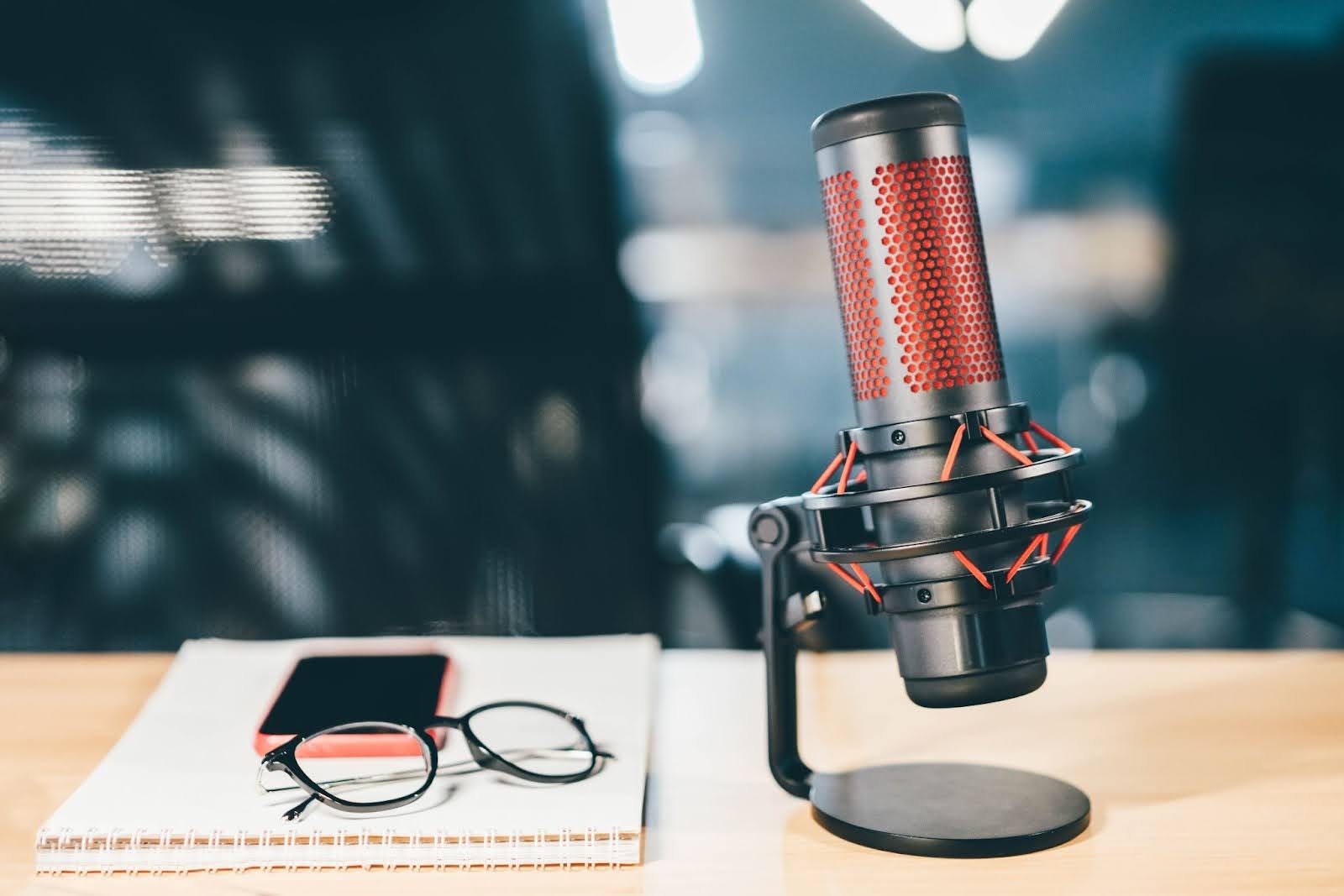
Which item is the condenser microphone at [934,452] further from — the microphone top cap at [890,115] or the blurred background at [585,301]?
the blurred background at [585,301]

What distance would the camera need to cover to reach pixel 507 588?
1.09 m

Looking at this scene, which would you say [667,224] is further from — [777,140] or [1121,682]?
[1121,682]

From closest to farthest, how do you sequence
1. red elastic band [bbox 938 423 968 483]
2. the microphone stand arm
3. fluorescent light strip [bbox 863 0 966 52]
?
red elastic band [bbox 938 423 968 483] < the microphone stand arm < fluorescent light strip [bbox 863 0 966 52]

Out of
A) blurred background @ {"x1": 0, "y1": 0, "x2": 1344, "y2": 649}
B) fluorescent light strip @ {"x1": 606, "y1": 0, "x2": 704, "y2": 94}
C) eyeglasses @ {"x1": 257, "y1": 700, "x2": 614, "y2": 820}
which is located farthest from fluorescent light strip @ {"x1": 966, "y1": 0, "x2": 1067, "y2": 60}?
eyeglasses @ {"x1": 257, "y1": 700, "x2": 614, "y2": 820}

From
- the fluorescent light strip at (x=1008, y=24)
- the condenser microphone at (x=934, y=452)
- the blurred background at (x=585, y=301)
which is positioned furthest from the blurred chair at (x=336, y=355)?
the condenser microphone at (x=934, y=452)

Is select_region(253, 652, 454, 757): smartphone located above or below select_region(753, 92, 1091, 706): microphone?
below

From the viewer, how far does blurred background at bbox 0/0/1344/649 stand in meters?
1.02

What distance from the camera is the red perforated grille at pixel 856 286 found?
2.05ft

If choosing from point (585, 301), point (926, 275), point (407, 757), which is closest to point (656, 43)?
point (585, 301)

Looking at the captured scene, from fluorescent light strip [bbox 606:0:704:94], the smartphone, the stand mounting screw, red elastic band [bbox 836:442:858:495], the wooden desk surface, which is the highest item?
fluorescent light strip [bbox 606:0:704:94]

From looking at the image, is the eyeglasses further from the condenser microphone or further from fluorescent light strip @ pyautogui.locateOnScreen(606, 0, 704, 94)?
fluorescent light strip @ pyautogui.locateOnScreen(606, 0, 704, 94)

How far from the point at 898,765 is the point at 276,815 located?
38cm

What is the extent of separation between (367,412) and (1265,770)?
0.76 m

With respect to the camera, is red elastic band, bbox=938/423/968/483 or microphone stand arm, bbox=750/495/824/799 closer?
red elastic band, bbox=938/423/968/483
